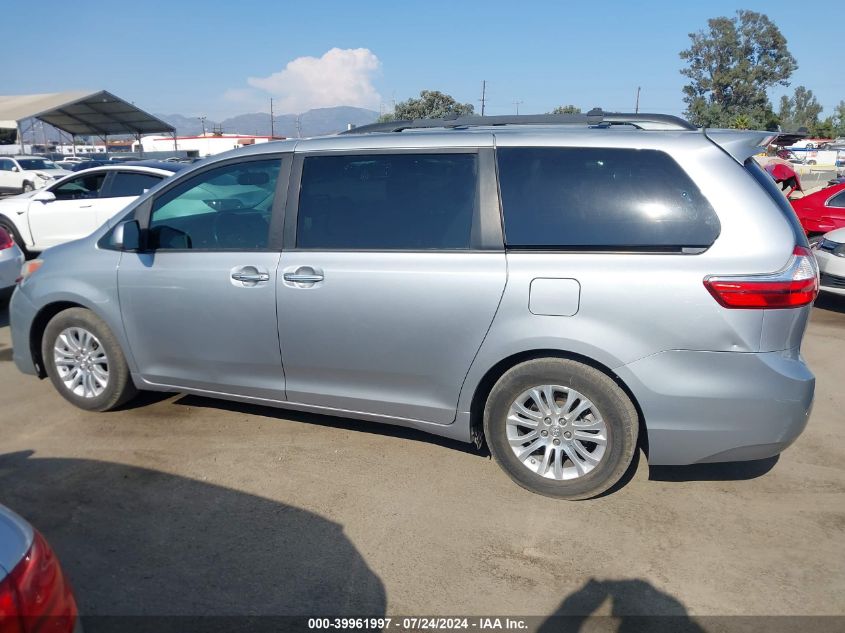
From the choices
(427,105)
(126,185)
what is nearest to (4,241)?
(126,185)

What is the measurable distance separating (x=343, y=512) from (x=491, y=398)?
966 millimetres

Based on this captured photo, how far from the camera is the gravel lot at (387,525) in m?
2.84

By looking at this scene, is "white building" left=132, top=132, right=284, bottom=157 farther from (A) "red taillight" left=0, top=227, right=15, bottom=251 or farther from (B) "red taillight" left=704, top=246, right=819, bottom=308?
(B) "red taillight" left=704, top=246, right=819, bottom=308

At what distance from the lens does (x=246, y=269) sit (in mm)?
3949

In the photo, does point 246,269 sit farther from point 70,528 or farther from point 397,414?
point 70,528

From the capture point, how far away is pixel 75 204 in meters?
9.92

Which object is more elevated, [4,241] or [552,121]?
[552,121]

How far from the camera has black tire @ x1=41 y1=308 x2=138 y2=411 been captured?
4.51m

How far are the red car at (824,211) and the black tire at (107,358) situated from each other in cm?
862

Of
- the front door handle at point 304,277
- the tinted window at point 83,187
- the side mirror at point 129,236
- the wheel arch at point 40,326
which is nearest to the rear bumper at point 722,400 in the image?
the front door handle at point 304,277

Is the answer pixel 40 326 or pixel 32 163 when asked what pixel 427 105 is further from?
pixel 40 326

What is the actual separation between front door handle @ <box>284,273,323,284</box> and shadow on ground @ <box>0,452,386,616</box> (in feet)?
3.96

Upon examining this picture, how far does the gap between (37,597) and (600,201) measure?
110 inches

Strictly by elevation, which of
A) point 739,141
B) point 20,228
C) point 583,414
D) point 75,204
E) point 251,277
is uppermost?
point 739,141
